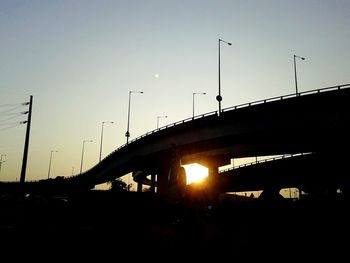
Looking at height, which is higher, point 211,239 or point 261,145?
point 261,145

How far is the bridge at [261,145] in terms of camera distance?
3522cm

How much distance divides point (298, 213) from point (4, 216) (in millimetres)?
21428

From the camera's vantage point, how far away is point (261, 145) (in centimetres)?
5481

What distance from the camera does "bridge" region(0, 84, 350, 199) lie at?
3522cm

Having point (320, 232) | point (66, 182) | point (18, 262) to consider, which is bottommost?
point (18, 262)

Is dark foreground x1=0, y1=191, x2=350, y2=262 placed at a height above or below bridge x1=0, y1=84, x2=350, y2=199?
below

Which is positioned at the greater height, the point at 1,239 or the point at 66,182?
the point at 66,182

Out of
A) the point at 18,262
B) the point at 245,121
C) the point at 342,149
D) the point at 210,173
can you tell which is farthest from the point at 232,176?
the point at 18,262

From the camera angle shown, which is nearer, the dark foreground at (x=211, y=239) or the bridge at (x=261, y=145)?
the dark foreground at (x=211, y=239)

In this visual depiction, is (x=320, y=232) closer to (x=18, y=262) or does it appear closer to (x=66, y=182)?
(x=18, y=262)

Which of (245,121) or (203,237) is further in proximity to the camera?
(245,121)

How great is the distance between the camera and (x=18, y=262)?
10.7m

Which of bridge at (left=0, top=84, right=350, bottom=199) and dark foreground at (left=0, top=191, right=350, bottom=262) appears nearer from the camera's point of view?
dark foreground at (left=0, top=191, right=350, bottom=262)

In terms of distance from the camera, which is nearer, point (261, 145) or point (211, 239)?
point (211, 239)
